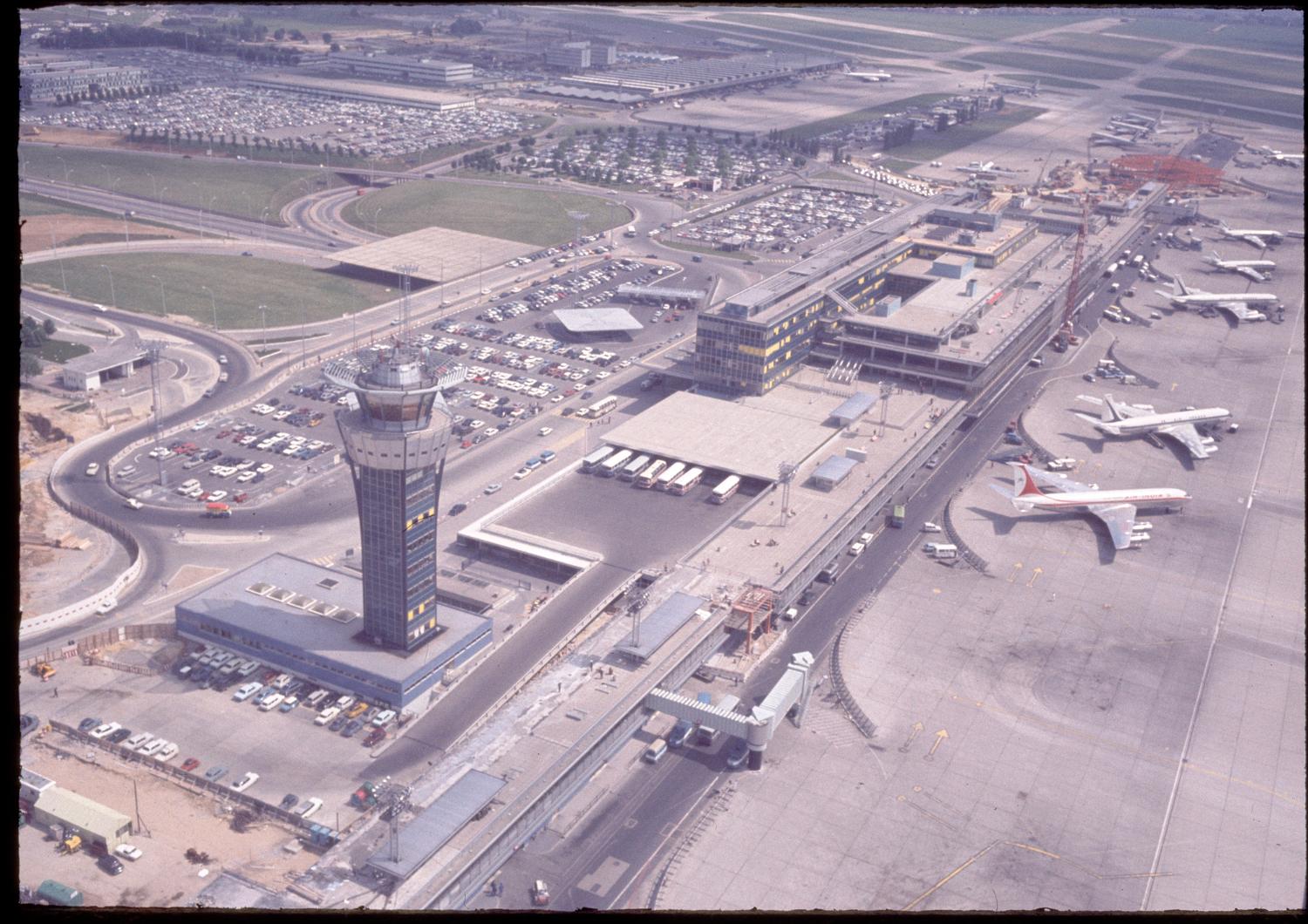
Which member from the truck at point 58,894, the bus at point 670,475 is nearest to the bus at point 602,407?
the bus at point 670,475

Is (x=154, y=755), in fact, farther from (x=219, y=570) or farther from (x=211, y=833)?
(x=219, y=570)

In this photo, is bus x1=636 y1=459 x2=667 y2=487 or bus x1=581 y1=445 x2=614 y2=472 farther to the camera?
bus x1=581 y1=445 x2=614 y2=472

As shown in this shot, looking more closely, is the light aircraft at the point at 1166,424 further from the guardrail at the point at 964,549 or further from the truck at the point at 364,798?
the truck at the point at 364,798

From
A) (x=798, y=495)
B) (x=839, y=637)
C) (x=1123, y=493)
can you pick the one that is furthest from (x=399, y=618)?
(x=1123, y=493)

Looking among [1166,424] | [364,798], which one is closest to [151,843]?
[364,798]

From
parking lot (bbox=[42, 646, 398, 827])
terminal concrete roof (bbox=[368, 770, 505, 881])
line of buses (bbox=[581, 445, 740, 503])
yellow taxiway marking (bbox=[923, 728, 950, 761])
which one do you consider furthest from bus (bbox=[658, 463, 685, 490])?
terminal concrete roof (bbox=[368, 770, 505, 881])

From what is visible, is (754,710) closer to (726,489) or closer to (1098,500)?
(726,489)

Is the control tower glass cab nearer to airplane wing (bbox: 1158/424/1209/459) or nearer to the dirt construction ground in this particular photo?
the dirt construction ground
